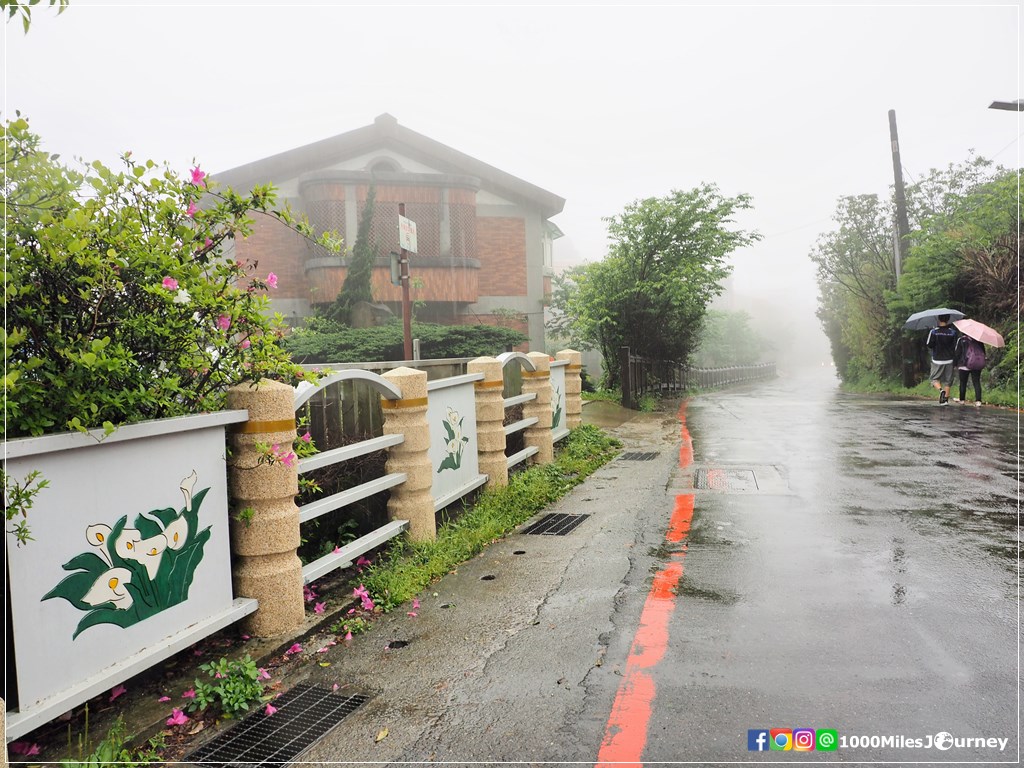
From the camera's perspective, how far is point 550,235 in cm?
3381

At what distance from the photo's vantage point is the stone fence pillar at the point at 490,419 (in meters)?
6.86

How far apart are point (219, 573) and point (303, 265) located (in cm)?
2203

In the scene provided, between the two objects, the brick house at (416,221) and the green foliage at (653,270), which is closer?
the green foliage at (653,270)

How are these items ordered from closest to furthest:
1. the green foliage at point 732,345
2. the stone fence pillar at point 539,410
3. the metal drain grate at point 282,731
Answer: the metal drain grate at point 282,731
the stone fence pillar at point 539,410
the green foliage at point 732,345

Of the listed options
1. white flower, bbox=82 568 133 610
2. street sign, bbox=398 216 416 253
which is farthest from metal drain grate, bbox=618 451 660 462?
white flower, bbox=82 568 133 610

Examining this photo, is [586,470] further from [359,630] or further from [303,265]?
[303,265]

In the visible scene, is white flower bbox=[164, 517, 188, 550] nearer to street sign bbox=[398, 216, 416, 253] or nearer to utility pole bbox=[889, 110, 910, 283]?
street sign bbox=[398, 216, 416, 253]

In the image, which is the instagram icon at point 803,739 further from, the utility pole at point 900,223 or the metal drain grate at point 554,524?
the utility pole at point 900,223

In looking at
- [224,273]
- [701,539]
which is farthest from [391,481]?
[701,539]

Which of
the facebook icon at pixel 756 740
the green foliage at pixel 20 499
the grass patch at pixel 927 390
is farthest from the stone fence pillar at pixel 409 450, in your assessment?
the grass patch at pixel 927 390

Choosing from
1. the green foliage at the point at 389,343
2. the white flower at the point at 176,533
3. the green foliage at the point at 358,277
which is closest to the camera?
the white flower at the point at 176,533

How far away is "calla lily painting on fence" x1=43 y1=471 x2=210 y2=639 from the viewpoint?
2.76m

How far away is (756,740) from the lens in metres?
2.62

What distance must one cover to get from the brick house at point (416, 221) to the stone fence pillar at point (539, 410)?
14.8 metres
